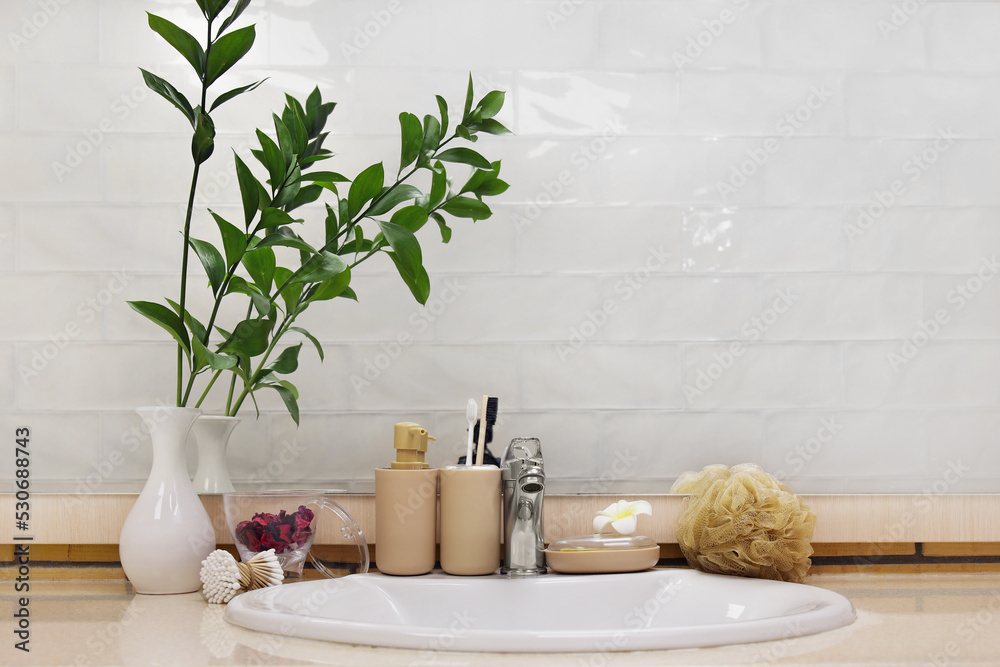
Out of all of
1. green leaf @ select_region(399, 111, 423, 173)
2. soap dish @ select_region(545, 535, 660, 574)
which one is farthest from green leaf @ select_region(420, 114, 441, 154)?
soap dish @ select_region(545, 535, 660, 574)

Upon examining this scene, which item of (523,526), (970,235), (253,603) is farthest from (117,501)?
(970,235)

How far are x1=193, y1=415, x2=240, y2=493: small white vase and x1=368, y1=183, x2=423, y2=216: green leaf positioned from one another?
35 centimetres

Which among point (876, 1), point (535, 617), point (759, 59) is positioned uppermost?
point (876, 1)

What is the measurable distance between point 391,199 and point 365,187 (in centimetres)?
4

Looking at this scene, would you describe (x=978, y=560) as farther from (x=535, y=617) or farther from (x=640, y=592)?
(x=535, y=617)

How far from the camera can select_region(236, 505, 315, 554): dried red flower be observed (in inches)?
35.1

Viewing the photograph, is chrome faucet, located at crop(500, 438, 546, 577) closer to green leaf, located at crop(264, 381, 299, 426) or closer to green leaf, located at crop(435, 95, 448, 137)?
green leaf, located at crop(264, 381, 299, 426)

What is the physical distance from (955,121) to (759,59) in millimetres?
336

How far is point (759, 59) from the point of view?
117cm

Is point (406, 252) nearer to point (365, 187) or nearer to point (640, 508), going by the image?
point (365, 187)

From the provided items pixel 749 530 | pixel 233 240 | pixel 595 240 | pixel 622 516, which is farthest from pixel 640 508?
pixel 233 240

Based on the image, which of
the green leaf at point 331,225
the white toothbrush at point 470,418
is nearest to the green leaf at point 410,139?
the green leaf at point 331,225

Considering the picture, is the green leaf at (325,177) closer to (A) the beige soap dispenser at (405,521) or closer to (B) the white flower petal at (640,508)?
(A) the beige soap dispenser at (405,521)

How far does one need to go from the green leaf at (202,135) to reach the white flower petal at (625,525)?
0.71 m
